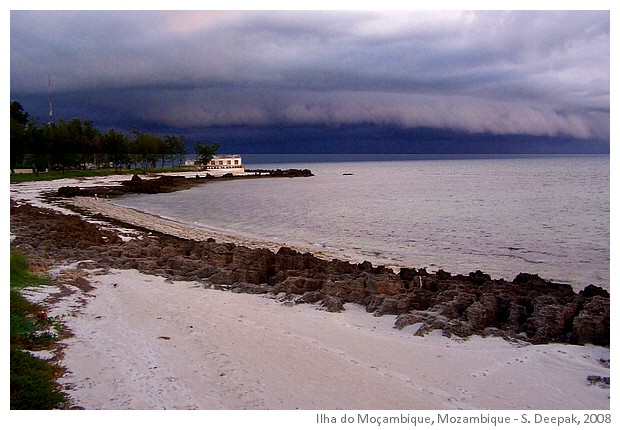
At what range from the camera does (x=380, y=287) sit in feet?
43.4

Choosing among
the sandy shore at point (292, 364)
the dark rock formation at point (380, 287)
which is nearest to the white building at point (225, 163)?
the dark rock formation at point (380, 287)

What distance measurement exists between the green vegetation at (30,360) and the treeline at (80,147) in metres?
28.5

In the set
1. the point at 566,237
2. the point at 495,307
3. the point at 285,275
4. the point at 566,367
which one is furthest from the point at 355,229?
the point at 566,367

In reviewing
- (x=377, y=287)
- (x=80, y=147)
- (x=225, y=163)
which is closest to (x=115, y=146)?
(x=80, y=147)

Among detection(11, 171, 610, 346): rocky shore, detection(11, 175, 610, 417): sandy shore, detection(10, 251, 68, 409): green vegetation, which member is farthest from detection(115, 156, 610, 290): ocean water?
detection(10, 251, 68, 409): green vegetation

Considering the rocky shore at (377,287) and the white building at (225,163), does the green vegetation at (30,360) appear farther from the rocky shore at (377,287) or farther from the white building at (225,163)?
the white building at (225,163)

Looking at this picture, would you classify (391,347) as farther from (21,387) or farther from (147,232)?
(147,232)

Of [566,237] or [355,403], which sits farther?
[566,237]

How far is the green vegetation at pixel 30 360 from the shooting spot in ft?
23.0

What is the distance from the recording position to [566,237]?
31219 mm

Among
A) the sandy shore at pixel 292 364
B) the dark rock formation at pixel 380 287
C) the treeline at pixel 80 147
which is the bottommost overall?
the sandy shore at pixel 292 364

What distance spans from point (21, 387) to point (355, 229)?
93.2 feet

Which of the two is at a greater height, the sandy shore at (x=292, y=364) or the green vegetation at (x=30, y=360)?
the green vegetation at (x=30, y=360)

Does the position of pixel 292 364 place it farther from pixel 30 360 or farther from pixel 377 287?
pixel 377 287
